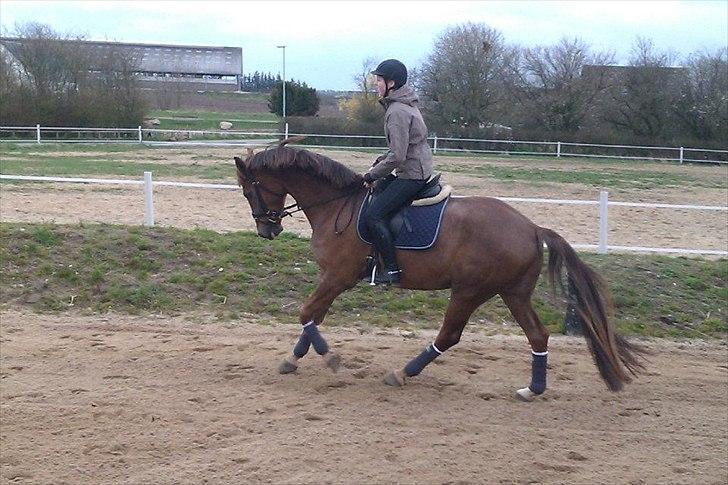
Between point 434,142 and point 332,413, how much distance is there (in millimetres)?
33530

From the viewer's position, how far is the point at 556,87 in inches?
1539

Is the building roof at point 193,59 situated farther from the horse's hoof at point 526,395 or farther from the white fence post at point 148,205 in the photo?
the horse's hoof at point 526,395

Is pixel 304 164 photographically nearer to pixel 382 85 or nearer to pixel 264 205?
pixel 264 205

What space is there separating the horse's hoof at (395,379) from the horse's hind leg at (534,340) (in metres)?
1.00

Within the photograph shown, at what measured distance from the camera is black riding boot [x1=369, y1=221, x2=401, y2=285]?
623cm

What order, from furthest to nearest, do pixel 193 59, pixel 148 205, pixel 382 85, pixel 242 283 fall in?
pixel 193 59 < pixel 148 205 < pixel 242 283 < pixel 382 85

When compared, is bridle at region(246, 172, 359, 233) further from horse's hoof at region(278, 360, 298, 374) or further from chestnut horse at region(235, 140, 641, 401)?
horse's hoof at region(278, 360, 298, 374)

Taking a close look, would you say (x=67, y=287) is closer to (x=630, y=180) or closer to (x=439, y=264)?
(x=439, y=264)

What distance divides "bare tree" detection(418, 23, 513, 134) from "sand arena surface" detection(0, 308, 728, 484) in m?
32.5

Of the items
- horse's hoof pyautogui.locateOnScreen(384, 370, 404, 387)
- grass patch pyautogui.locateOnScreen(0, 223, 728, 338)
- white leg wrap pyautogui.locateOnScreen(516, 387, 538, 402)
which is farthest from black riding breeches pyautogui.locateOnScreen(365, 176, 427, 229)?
grass patch pyautogui.locateOnScreen(0, 223, 728, 338)

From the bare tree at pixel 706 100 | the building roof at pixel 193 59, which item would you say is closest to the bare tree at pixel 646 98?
the bare tree at pixel 706 100

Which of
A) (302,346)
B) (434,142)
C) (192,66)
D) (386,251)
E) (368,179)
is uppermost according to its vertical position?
(192,66)

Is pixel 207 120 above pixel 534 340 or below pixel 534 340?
above

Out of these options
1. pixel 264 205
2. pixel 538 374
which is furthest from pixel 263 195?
pixel 538 374
